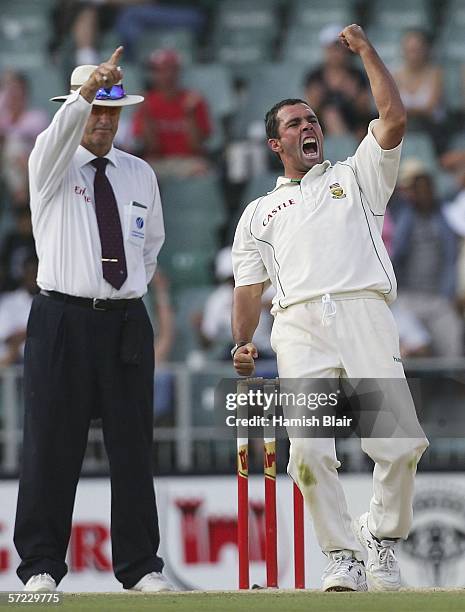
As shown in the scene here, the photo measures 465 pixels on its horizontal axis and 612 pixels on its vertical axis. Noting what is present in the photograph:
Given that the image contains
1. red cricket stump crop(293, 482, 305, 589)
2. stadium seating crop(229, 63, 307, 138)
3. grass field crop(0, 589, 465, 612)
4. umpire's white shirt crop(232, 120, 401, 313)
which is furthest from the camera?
stadium seating crop(229, 63, 307, 138)

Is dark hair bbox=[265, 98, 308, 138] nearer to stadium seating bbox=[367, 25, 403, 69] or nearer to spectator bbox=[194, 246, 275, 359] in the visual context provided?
spectator bbox=[194, 246, 275, 359]

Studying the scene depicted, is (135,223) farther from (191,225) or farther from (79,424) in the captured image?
(191,225)

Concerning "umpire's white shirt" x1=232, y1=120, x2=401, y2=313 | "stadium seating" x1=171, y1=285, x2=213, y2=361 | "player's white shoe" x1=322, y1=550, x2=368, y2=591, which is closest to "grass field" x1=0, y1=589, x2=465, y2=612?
"player's white shoe" x1=322, y1=550, x2=368, y2=591

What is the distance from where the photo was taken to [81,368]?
6.07 metres

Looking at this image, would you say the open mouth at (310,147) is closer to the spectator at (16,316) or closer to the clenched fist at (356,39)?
the clenched fist at (356,39)

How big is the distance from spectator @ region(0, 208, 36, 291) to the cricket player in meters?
5.01

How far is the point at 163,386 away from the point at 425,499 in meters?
1.84

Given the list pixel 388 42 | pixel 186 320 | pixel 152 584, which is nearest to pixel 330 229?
pixel 152 584

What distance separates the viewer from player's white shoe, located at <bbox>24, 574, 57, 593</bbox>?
5801mm

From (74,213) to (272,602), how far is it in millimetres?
1835

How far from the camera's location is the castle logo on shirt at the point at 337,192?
5828 millimetres

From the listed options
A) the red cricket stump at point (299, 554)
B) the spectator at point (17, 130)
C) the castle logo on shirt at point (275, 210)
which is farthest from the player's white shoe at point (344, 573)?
the spectator at point (17, 130)

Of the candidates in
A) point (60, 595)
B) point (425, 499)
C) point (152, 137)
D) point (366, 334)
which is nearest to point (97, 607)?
point (60, 595)

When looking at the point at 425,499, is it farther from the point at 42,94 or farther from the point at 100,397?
the point at 42,94
